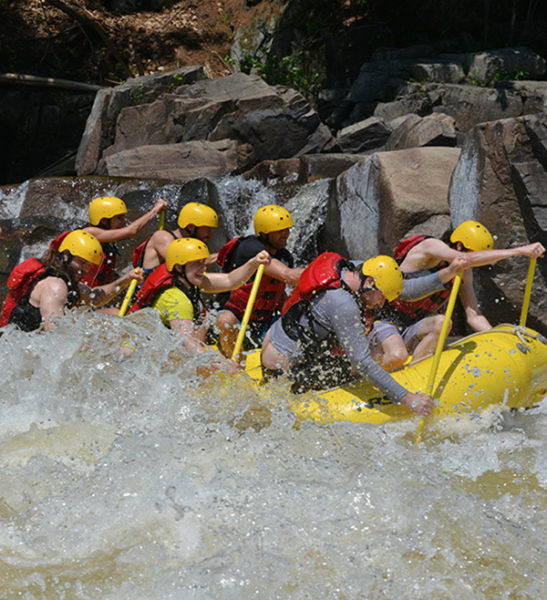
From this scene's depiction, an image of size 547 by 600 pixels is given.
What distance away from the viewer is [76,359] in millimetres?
4547

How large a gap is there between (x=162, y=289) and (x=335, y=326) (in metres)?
1.46

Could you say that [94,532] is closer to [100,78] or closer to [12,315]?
[12,315]

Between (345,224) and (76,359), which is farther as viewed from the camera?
(345,224)

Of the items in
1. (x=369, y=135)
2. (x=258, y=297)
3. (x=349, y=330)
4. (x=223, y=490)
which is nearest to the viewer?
(x=223, y=490)

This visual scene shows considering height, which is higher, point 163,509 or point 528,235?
point 528,235

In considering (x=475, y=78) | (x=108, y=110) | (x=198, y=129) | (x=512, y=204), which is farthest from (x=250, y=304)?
(x=475, y=78)

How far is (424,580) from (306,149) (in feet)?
28.5

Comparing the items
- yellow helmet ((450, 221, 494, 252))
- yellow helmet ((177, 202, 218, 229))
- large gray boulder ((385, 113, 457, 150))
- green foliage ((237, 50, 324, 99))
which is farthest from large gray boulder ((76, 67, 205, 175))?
yellow helmet ((450, 221, 494, 252))

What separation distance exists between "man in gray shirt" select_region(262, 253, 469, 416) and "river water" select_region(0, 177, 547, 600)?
0.76ft

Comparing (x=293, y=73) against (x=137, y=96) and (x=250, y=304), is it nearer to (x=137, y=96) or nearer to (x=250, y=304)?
(x=137, y=96)

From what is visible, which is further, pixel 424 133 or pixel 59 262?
pixel 424 133

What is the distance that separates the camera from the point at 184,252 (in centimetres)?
475

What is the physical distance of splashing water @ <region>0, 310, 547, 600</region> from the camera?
3.20 meters

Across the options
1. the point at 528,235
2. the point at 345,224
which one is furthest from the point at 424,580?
the point at 345,224
